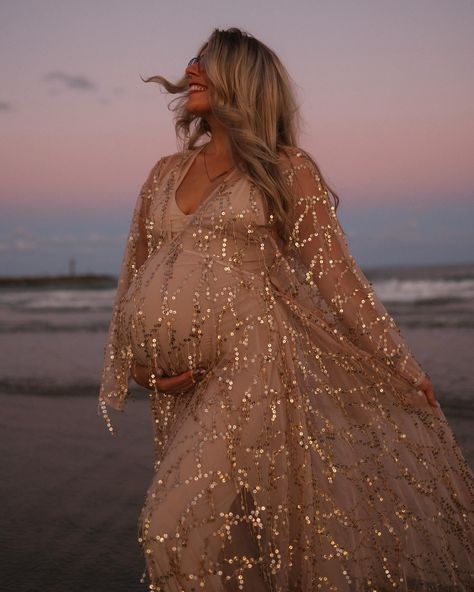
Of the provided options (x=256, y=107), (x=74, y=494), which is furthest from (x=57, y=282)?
(x=256, y=107)

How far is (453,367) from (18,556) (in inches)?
200

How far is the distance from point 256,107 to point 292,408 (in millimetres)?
896

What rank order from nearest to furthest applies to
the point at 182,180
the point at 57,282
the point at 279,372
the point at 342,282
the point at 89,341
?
1. the point at 279,372
2. the point at 342,282
3. the point at 182,180
4. the point at 89,341
5. the point at 57,282

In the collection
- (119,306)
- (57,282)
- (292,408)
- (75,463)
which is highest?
(119,306)

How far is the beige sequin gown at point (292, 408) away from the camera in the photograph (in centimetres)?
193

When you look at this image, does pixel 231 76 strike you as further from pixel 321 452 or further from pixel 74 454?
pixel 74 454

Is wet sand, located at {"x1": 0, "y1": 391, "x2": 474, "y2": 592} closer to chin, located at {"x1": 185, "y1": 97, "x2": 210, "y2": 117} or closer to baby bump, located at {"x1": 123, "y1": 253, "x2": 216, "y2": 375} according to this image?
baby bump, located at {"x1": 123, "y1": 253, "x2": 216, "y2": 375}

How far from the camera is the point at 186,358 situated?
201cm

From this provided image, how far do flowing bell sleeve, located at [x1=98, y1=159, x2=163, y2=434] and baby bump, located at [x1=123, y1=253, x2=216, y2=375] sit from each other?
20cm

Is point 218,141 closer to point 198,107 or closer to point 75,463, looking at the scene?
point 198,107

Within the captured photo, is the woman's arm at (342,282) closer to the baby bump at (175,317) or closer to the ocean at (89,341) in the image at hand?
the baby bump at (175,317)

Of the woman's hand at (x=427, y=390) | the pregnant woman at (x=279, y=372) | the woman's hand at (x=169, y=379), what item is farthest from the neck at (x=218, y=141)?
the woman's hand at (x=427, y=390)

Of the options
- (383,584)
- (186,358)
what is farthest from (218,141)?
(383,584)

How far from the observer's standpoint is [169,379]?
6.68 ft
